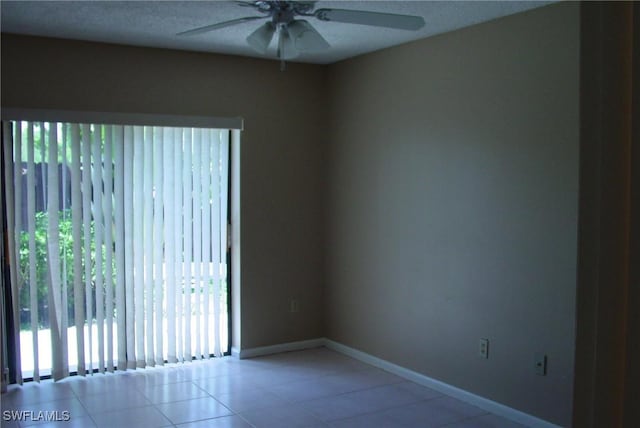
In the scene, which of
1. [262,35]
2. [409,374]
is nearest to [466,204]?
[409,374]

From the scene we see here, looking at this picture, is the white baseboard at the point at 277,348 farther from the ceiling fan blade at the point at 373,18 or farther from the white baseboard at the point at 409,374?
the ceiling fan blade at the point at 373,18

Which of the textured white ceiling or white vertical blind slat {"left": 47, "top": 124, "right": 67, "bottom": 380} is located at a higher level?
the textured white ceiling

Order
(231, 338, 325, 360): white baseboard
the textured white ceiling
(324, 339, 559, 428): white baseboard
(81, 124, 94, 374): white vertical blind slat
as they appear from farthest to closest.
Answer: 1. (231, 338, 325, 360): white baseboard
2. (81, 124, 94, 374): white vertical blind slat
3. (324, 339, 559, 428): white baseboard
4. the textured white ceiling

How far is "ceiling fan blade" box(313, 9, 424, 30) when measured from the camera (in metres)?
2.84

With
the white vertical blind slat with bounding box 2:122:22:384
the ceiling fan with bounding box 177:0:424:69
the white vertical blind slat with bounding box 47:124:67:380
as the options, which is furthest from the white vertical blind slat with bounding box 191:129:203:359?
the ceiling fan with bounding box 177:0:424:69

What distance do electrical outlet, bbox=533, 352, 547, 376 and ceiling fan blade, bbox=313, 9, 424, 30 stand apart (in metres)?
2.07

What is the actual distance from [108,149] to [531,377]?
3.36 metres

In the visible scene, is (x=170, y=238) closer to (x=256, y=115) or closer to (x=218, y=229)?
(x=218, y=229)

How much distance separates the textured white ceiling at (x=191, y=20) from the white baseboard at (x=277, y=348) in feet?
8.19

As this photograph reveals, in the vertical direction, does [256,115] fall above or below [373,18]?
below

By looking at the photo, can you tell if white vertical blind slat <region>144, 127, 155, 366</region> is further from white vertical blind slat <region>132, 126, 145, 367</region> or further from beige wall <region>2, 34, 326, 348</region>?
beige wall <region>2, 34, 326, 348</region>

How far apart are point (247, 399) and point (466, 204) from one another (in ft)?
6.55

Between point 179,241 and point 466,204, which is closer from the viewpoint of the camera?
point 466,204

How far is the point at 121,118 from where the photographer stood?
4.78 metres
